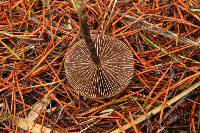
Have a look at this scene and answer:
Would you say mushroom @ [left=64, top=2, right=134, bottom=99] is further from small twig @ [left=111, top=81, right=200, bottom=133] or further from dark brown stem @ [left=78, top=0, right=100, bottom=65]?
small twig @ [left=111, top=81, right=200, bottom=133]

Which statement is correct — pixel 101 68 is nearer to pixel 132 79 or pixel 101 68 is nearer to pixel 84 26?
pixel 132 79

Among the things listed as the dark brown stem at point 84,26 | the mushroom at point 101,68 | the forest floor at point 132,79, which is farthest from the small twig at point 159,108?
the dark brown stem at point 84,26

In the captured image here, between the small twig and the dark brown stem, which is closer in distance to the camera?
the dark brown stem

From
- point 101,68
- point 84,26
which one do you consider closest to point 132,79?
point 101,68

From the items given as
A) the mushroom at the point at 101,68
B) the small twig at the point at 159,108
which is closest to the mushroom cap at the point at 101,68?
the mushroom at the point at 101,68

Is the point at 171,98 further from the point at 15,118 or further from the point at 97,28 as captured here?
the point at 15,118

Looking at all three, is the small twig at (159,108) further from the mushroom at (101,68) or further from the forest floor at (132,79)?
the mushroom at (101,68)

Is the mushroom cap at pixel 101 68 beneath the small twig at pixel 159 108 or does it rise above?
above

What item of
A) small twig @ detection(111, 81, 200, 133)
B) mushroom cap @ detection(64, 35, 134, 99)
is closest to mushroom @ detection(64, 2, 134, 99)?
mushroom cap @ detection(64, 35, 134, 99)

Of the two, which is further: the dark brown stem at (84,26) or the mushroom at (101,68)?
the mushroom at (101,68)

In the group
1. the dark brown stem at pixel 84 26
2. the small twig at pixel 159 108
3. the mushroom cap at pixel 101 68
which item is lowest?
the small twig at pixel 159 108
